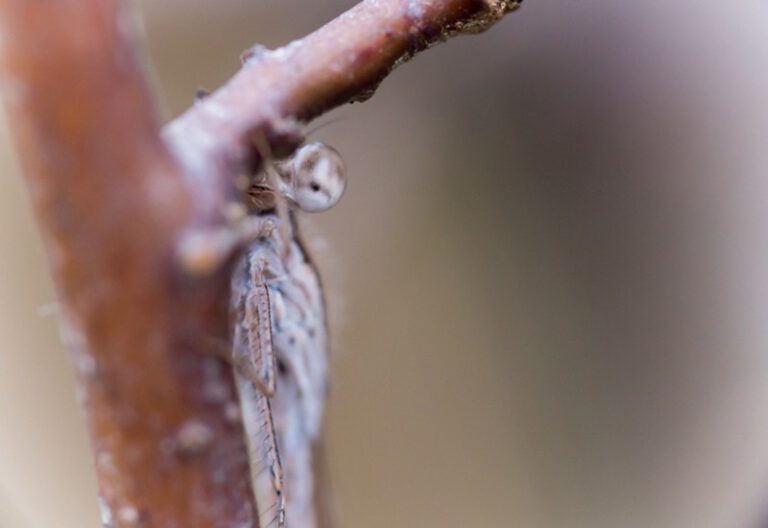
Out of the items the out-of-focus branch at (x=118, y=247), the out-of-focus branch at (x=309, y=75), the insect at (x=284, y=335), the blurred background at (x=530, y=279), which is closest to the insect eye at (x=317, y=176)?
the insect at (x=284, y=335)

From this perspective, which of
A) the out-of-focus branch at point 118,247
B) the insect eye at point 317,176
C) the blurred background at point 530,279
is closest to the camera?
the out-of-focus branch at point 118,247

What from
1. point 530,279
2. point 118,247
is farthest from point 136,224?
point 530,279

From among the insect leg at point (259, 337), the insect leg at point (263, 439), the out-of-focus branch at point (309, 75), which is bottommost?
the insect leg at point (263, 439)

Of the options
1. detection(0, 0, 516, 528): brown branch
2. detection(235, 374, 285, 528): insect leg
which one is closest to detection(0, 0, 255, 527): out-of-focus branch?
detection(0, 0, 516, 528): brown branch

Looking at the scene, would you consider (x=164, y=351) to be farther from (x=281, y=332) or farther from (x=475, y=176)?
(x=475, y=176)

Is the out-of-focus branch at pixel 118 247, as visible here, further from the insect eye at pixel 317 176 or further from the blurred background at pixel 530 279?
the blurred background at pixel 530 279

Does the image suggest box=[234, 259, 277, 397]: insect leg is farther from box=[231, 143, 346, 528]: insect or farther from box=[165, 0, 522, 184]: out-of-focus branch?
box=[165, 0, 522, 184]: out-of-focus branch
